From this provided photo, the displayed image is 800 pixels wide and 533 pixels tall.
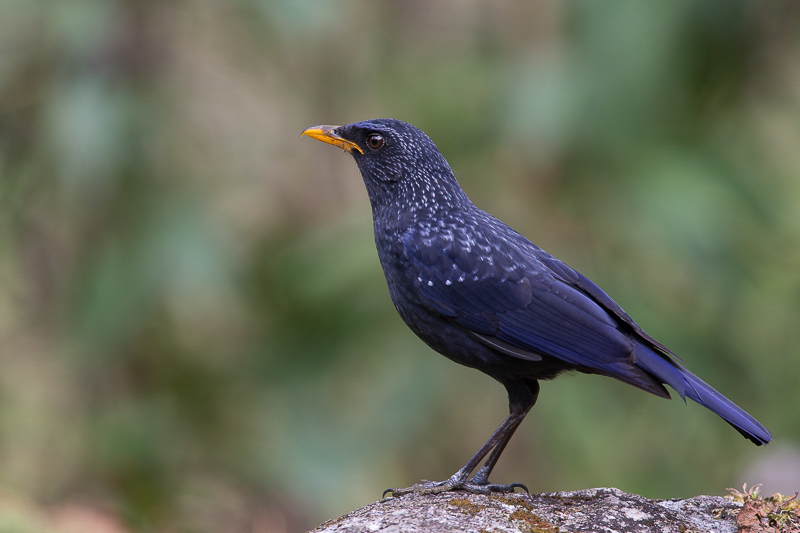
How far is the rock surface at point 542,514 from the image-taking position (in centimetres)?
286

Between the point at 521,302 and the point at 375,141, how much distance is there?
45.1 inches

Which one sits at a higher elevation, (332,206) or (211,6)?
(211,6)

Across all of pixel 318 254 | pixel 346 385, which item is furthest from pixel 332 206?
pixel 346 385

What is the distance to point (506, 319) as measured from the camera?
3.45 meters

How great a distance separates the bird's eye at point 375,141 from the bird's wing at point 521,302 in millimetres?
608

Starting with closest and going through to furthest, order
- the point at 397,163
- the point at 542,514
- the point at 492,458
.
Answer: the point at 542,514
the point at 492,458
the point at 397,163

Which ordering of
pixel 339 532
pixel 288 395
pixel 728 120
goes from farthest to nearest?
pixel 728 120
pixel 288 395
pixel 339 532

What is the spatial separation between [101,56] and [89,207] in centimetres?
117

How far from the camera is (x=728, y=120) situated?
271 inches

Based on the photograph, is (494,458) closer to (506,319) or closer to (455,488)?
(455,488)

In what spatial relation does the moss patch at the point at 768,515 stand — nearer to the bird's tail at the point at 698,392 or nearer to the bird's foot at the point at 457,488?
the bird's tail at the point at 698,392

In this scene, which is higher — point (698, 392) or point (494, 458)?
point (698, 392)

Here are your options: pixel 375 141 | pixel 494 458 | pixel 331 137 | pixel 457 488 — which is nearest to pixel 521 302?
pixel 494 458

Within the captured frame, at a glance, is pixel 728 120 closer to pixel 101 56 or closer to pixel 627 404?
pixel 627 404
